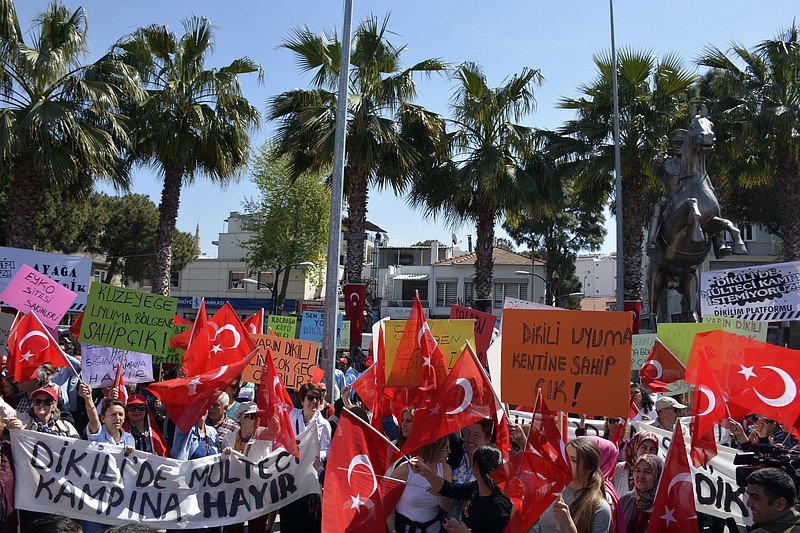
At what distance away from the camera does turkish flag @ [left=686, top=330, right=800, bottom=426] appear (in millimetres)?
5988

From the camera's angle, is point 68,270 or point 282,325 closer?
point 68,270

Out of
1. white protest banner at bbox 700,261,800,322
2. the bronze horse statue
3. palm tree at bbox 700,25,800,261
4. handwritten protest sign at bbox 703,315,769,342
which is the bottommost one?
handwritten protest sign at bbox 703,315,769,342

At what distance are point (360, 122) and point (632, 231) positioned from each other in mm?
7441

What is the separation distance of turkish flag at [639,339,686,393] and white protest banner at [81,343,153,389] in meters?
6.06

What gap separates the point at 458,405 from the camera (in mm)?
5723

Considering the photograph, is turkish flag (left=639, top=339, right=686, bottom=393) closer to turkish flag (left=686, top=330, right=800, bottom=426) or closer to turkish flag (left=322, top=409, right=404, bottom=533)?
turkish flag (left=686, top=330, right=800, bottom=426)

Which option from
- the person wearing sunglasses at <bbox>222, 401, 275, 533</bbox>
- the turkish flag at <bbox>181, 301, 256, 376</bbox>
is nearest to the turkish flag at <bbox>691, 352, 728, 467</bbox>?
A: the person wearing sunglasses at <bbox>222, 401, 275, 533</bbox>

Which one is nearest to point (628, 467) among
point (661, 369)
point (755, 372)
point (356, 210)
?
point (755, 372)

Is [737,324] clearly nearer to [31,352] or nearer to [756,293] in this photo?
[756,293]

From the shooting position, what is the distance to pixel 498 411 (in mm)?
5953

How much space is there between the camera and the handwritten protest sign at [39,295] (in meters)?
9.66

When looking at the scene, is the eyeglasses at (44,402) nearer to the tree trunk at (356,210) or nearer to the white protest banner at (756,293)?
the white protest banner at (756,293)

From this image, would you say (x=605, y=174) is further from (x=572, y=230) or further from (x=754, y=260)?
(x=572, y=230)

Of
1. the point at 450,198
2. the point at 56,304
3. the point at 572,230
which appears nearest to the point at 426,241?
the point at 572,230
